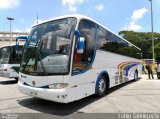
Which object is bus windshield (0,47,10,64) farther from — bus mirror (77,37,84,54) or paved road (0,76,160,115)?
bus mirror (77,37,84,54)

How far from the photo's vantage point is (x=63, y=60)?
22.5 feet

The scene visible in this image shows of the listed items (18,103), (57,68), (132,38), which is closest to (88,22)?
(57,68)

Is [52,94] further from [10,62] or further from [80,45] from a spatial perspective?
[10,62]

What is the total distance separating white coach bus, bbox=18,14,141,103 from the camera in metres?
6.78

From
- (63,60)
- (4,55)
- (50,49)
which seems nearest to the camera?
(63,60)

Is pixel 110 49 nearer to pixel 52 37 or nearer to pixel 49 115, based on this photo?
pixel 52 37

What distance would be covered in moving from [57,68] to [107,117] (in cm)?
212

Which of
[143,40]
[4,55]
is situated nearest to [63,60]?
[4,55]

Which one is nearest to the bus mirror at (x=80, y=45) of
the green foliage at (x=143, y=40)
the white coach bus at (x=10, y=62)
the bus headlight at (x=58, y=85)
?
the bus headlight at (x=58, y=85)

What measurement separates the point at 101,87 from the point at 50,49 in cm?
322

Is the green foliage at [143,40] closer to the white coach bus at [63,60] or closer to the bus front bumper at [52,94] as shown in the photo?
the white coach bus at [63,60]

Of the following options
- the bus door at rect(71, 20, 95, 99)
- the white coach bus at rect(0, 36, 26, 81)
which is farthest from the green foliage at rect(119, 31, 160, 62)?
the bus door at rect(71, 20, 95, 99)

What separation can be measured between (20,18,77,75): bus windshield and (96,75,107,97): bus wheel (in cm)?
267

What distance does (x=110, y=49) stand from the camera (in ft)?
34.7
